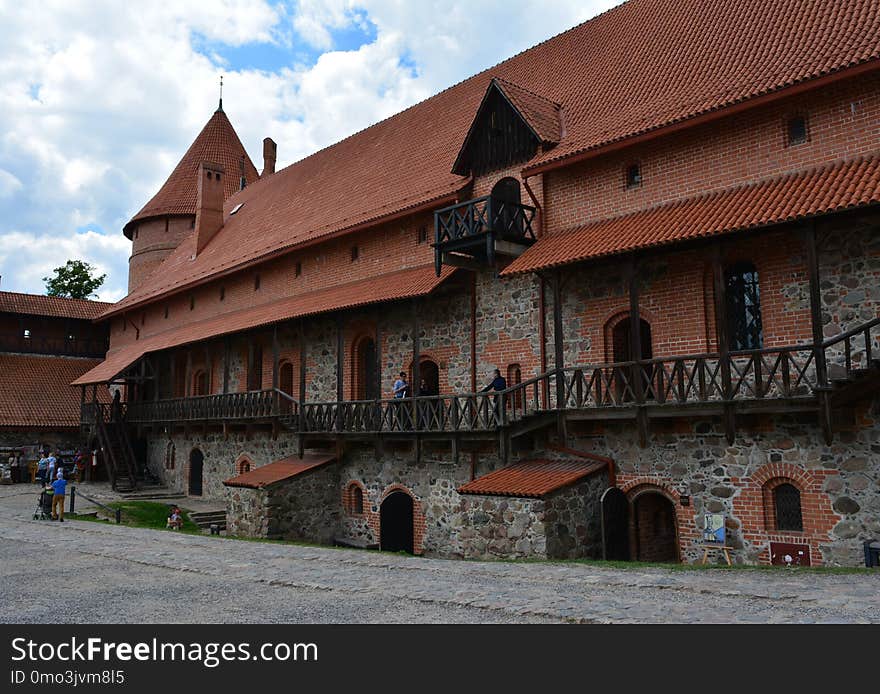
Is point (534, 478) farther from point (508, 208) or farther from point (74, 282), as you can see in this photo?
point (74, 282)

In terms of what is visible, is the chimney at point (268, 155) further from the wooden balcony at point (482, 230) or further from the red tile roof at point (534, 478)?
the red tile roof at point (534, 478)

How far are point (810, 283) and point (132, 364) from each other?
21817 millimetres

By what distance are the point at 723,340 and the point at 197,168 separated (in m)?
29.9

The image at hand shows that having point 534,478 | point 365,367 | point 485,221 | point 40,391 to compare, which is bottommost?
point 534,478

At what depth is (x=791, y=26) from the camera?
13086 mm

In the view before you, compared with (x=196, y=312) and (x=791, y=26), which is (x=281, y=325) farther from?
(x=791, y=26)

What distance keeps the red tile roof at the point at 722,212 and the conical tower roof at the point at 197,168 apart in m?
24.7

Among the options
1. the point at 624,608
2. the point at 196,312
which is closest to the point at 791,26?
the point at 624,608

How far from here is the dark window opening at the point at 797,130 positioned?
37.9ft

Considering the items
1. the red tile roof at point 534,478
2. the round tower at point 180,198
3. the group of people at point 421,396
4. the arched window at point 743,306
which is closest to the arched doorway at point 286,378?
the group of people at point 421,396

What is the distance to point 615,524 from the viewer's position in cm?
1245

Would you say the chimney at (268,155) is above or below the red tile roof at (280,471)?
above

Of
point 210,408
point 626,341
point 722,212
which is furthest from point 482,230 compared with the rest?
point 210,408

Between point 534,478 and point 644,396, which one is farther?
point 534,478
